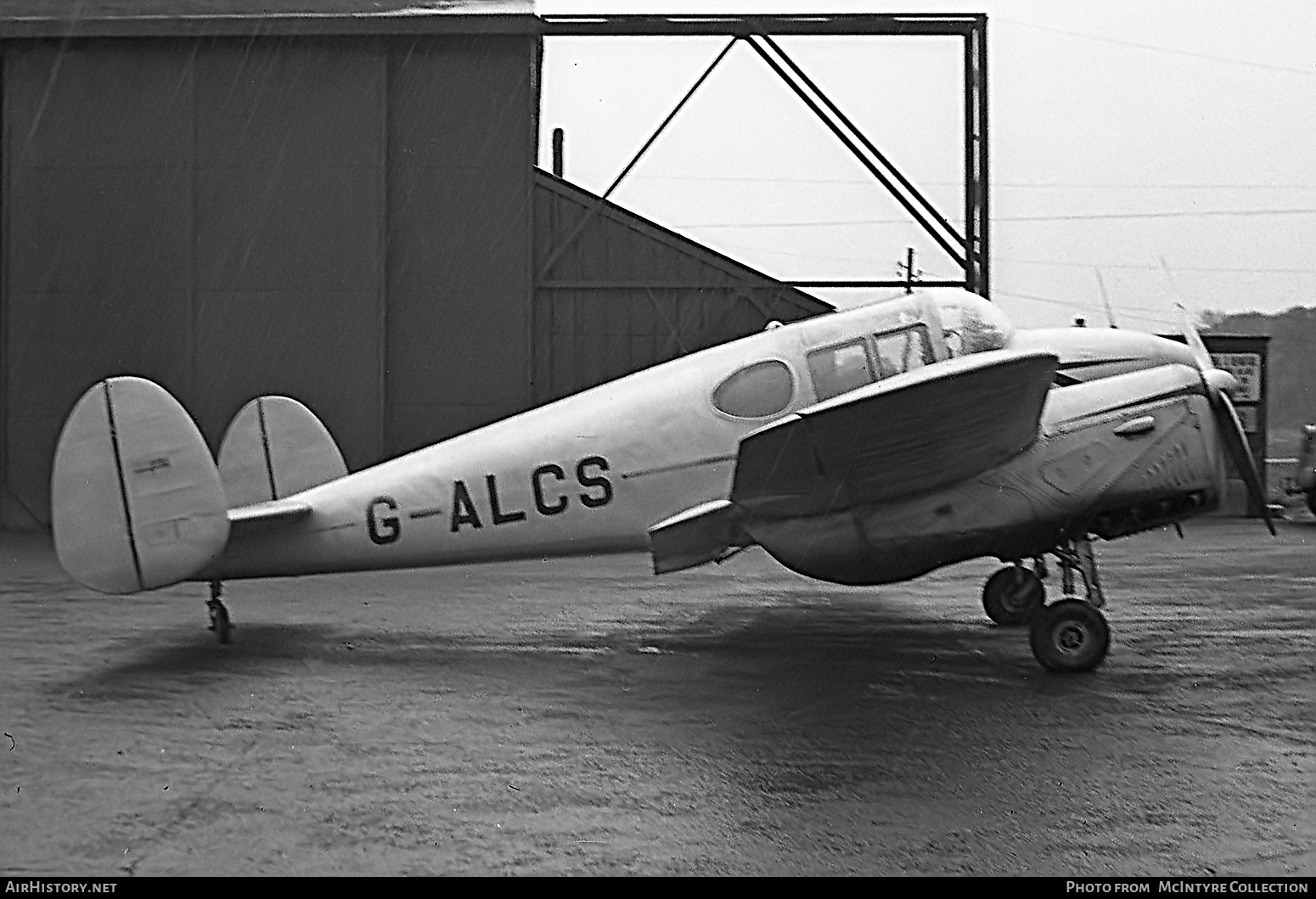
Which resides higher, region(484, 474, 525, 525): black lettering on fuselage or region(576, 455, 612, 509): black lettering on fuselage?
region(576, 455, 612, 509): black lettering on fuselage

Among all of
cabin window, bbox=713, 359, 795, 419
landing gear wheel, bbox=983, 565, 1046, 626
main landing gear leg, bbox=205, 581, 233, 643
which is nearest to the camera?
cabin window, bbox=713, 359, 795, 419

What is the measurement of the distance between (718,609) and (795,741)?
4533 mm

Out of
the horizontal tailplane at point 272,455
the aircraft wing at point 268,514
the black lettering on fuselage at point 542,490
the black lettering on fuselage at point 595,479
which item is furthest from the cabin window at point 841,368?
the horizontal tailplane at point 272,455

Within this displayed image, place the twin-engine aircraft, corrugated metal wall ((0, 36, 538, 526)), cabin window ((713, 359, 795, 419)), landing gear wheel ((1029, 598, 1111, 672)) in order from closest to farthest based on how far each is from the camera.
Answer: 1. the twin-engine aircraft
2. landing gear wheel ((1029, 598, 1111, 672))
3. cabin window ((713, 359, 795, 419))
4. corrugated metal wall ((0, 36, 538, 526))

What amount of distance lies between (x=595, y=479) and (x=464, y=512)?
986 mm

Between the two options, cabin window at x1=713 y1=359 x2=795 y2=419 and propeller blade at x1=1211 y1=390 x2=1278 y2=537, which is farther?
cabin window at x1=713 y1=359 x2=795 y2=419

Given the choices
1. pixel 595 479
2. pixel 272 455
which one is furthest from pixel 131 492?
pixel 595 479

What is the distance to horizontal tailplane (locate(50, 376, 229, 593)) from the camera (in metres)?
7.13

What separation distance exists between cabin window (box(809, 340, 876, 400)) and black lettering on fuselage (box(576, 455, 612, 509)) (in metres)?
1.64

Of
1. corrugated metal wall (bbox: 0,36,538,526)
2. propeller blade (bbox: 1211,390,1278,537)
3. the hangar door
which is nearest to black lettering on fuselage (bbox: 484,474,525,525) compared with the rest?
propeller blade (bbox: 1211,390,1278,537)

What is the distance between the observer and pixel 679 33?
1842 cm

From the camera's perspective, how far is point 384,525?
803 cm

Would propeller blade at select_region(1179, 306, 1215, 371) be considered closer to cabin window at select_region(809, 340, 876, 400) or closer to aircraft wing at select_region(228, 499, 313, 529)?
cabin window at select_region(809, 340, 876, 400)

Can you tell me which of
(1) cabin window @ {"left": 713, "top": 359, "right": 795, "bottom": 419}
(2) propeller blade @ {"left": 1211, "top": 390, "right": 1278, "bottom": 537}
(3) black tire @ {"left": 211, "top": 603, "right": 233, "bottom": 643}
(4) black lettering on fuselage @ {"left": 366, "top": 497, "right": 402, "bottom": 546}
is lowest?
(3) black tire @ {"left": 211, "top": 603, "right": 233, "bottom": 643}
